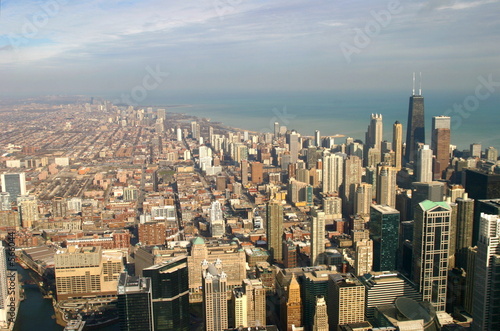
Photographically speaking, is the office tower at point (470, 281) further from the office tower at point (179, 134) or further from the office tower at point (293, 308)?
the office tower at point (179, 134)

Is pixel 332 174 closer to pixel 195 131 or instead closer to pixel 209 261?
pixel 209 261

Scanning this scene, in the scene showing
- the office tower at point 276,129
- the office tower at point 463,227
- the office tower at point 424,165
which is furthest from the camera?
the office tower at point 276,129

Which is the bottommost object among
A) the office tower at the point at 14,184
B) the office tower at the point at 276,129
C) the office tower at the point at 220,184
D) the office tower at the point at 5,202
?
the office tower at the point at 220,184

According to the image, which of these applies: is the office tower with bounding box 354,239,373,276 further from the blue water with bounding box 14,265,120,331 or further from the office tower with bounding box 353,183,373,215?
the blue water with bounding box 14,265,120,331

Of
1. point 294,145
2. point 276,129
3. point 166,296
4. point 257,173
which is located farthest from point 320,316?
point 276,129

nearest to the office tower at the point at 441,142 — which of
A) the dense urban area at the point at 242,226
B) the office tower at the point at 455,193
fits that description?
the dense urban area at the point at 242,226

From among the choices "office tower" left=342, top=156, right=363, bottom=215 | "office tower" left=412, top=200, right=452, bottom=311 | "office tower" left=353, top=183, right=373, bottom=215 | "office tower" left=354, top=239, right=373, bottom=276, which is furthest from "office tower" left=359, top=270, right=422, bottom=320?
"office tower" left=342, top=156, right=363, bottom=215
